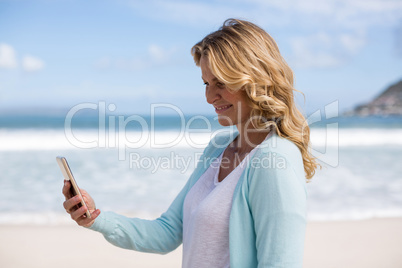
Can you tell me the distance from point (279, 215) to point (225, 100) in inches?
18.7

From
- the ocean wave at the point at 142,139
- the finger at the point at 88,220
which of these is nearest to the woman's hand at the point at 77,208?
the finger at the point at 88,220

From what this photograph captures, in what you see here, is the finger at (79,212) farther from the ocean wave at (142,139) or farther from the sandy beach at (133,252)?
the ocean wave at (142,139)

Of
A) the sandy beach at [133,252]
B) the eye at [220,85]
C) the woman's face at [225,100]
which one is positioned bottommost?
the sandy beach at [133,252]

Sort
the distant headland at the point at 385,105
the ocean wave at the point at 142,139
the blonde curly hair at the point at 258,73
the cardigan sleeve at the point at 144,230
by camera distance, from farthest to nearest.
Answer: the distant headland at the point at 385,105, the ocean wave at the point at 142,139, the cardigan sleeve at the point at 144,230, the blonde curly hair at the point at 258,73

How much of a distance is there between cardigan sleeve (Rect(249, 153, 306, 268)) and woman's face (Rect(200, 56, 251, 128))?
0.96ft

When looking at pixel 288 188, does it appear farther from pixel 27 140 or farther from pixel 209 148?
pixel 27 140

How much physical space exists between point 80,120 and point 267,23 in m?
11.2

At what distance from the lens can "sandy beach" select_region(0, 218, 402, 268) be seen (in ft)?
12.7

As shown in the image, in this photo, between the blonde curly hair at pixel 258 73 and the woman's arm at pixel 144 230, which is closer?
the blonde curly hair at pixel 258 73

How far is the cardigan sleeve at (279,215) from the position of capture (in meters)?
1.21

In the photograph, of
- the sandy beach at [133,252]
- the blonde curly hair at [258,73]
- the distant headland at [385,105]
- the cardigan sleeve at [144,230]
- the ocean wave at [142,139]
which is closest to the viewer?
the blonde curly hair at [258,73]

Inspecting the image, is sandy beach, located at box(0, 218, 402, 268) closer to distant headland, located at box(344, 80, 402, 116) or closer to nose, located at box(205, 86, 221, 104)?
nose, located at box(205, 86, 221, 104)

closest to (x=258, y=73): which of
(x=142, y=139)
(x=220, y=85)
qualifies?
(x=220, y=85)

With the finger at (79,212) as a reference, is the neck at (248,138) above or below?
above
